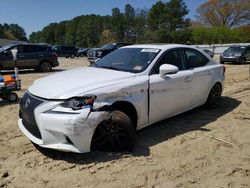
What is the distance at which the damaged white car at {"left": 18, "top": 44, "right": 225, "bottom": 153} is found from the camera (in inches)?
158

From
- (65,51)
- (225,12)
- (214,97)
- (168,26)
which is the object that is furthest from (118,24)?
(214,97)

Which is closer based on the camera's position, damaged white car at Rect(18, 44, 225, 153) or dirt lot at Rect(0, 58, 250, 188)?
dirt lot at Rect(0, 58, 250, 188)

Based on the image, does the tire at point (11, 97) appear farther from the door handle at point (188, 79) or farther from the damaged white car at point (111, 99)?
the door handle at point (188, 79)

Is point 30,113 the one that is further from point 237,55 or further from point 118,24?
point 118,24

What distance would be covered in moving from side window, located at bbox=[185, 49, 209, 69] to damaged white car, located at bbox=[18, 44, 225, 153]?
0.09ft

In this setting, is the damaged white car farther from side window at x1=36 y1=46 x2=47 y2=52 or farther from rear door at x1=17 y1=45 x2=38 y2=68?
side window at x1=36 y1=46 x2=47 y2=52

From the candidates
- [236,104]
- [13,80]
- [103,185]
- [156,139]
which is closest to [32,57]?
[13,80]

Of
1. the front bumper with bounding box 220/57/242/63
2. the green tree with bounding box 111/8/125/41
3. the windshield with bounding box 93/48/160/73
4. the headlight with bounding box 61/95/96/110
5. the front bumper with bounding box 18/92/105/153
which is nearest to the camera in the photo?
the front bumper with bounding box 18/92/105/153

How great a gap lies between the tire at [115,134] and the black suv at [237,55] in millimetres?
19629

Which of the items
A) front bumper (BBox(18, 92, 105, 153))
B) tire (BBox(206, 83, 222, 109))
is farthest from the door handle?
front bumper (BBox(18, 92, 105, 153))

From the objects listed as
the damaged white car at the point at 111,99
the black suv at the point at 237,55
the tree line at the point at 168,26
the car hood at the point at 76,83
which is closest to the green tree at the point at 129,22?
the tree line at the point at 168,26

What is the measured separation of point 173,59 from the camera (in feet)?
18.9

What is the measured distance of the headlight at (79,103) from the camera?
4039mm

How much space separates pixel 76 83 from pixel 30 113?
0.76 metres
